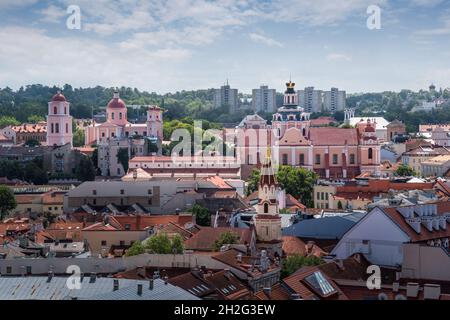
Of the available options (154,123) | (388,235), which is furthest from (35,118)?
(388,235)

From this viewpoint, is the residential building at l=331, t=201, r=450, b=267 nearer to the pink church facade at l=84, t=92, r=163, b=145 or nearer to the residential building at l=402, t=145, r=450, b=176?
the residential building at l=402, t=145, r=450, b=176

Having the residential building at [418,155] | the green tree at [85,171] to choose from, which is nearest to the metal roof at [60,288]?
the green tree at [85,171]

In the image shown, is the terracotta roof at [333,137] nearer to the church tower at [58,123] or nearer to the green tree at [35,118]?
the church tower at [58,123]

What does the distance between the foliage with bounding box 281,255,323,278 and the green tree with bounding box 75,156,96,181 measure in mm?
24159

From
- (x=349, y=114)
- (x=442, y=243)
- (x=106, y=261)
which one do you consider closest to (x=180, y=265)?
(x=106, y=261)

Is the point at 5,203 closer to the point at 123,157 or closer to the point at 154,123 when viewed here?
the point at 123,157

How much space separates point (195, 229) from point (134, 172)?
15204 mm

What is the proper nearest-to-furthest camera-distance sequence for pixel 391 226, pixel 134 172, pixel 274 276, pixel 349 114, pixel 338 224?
pixel 274 276 < pixel 391 226 < pixel 338 224 < pixel 134 172 < pixel 349 114

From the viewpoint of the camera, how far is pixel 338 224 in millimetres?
18859

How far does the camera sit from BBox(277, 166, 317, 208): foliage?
108 feet

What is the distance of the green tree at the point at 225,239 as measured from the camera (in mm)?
17406

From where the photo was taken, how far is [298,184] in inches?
1318

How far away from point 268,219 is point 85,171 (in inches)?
811
